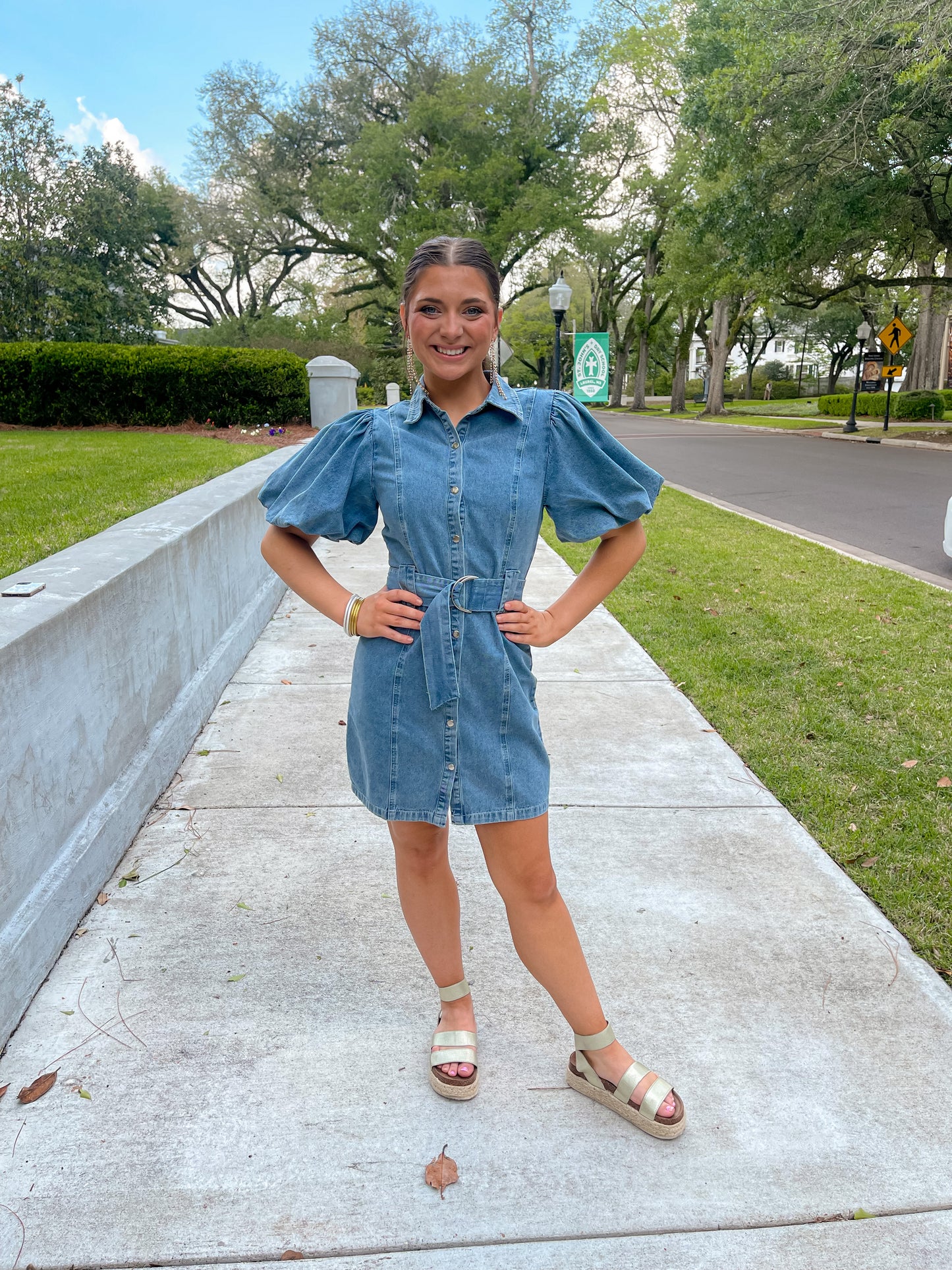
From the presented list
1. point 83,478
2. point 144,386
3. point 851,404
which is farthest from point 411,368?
point 851,404

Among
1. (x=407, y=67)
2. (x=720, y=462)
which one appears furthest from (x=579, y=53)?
(x=720, y=462)

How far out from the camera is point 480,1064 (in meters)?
2.37

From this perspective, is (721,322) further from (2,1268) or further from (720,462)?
(2,1268)

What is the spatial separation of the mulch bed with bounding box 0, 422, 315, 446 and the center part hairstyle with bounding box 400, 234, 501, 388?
1156 centimetres

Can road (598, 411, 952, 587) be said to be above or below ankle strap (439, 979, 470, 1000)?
below

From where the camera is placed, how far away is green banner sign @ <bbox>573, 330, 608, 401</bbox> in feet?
61.1

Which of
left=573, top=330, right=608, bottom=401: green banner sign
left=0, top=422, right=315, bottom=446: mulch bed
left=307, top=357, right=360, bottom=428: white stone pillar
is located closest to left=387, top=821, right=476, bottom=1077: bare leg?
left=0, top=422, right=315, bottom=446: mulch bed

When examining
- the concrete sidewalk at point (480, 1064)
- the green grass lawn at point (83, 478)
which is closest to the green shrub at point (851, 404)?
the green grass lawn at point (83, 478)

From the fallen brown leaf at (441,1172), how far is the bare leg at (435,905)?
0.23 m

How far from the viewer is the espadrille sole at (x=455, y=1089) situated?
223 cm

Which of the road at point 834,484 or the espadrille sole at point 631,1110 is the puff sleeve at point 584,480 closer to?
the espadrille sole at point 631,1110

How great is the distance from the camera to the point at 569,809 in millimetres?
3756

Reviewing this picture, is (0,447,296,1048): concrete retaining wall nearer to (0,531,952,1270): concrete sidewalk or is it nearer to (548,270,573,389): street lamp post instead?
(0,531,952,1270): concrete sidewalk

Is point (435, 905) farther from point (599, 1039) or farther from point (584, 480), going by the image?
point (584, 480)
